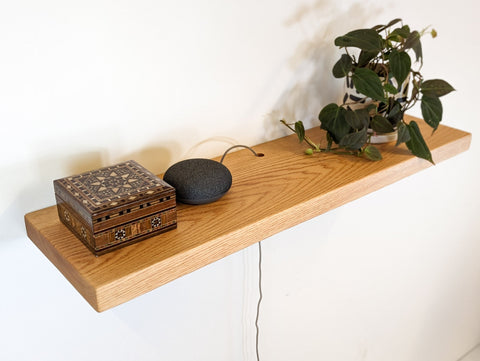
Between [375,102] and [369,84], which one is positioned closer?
[369,84]

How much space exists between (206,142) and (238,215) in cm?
21

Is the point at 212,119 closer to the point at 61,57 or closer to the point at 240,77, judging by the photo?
the point at 240,77

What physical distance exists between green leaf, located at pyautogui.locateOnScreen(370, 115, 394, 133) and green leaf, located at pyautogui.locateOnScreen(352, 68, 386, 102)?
0.32 feet

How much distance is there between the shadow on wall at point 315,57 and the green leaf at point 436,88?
0.20 meters

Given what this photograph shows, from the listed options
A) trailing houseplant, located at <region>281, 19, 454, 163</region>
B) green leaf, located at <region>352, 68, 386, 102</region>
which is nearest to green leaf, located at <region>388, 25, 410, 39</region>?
trailing houseplant, located at <region>281, 19, 454, 163</region>

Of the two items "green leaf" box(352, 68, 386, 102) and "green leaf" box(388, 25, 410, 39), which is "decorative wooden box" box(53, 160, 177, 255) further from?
"green leaf" box(388, 25, 410, 39)

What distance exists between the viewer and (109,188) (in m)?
0.67

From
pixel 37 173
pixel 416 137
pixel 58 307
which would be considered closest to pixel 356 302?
pixel 416 137

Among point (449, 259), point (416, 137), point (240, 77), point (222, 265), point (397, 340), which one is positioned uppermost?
point (240, 77)

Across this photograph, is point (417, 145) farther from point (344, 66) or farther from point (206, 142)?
point (206, 142)

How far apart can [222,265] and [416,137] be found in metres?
0.46

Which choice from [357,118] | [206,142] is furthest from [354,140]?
[206,142]

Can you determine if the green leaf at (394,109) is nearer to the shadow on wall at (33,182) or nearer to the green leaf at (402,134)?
the green leaf at (402,134)

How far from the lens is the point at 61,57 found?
69cm
